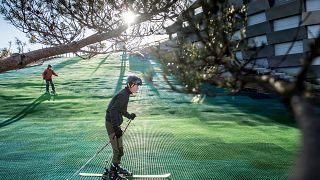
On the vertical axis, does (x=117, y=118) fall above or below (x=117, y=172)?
above

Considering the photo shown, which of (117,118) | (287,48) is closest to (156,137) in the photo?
(117,118)

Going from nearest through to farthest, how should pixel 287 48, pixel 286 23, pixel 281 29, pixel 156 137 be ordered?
pixel 156 137 < pixel 286 23 < pixel 281 29 < pixel 287 48

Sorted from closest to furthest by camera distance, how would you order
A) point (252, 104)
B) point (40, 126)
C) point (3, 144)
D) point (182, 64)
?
point (182, 64)
point (3, 144)
point (40, 126)
point (252, 104)

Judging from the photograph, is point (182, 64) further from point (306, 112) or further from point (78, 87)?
point (78, 87)

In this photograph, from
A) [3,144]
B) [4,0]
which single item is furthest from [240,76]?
[3,144]

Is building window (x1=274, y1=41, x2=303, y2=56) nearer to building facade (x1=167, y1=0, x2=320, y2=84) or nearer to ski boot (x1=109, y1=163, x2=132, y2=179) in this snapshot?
building facade (x1=167, y1=0, x2=320, y2=84)

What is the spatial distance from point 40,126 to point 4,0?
7.27 m

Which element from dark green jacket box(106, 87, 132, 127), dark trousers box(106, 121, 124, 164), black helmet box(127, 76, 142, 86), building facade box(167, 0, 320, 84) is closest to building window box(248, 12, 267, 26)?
building facade box(167, 0, 320, 84)

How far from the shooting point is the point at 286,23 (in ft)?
92.3

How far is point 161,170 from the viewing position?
8320 mm

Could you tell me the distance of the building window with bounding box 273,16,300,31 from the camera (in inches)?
1070

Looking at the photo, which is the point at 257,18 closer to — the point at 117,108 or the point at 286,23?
the point at 286,23

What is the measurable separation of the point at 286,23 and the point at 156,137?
796 inches

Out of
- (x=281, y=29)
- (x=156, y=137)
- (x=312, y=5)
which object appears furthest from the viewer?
(x=281, y=29)
